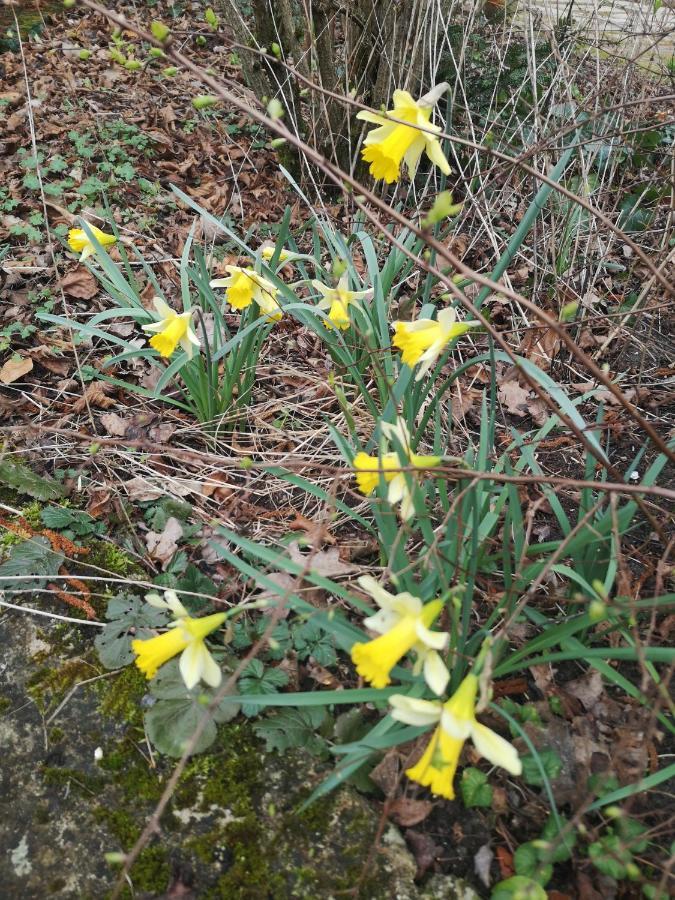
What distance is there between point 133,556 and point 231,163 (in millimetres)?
2820

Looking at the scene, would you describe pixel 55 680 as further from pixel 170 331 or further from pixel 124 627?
pixel 170 331

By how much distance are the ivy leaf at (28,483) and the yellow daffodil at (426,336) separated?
118 cm

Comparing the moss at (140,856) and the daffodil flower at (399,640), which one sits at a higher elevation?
the daffodil flower at (399,640)

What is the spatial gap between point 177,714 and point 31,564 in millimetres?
620

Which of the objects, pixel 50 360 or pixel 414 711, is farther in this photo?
pixel 50 360

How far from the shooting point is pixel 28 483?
1949 millimetres

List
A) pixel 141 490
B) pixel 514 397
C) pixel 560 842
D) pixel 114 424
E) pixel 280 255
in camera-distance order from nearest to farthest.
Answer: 1. pixel 560 842
2. pixel 141 490
3. pixel 280 255
4. pixel 114 424
5. pixel 514 397

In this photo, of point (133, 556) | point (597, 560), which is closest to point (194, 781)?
point (133, 556)

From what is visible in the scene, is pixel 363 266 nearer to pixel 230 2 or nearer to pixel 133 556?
pixel 230 2

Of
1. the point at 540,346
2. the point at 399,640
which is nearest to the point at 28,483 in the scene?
the point at 399,640

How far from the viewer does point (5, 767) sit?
1.34m

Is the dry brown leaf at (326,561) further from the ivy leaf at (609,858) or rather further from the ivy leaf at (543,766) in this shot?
→ the ivy leaf at (609,858)

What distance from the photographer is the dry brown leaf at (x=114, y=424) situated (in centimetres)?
224

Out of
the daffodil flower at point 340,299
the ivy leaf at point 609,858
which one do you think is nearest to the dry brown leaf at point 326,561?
the daffodil flower at point 340,299
